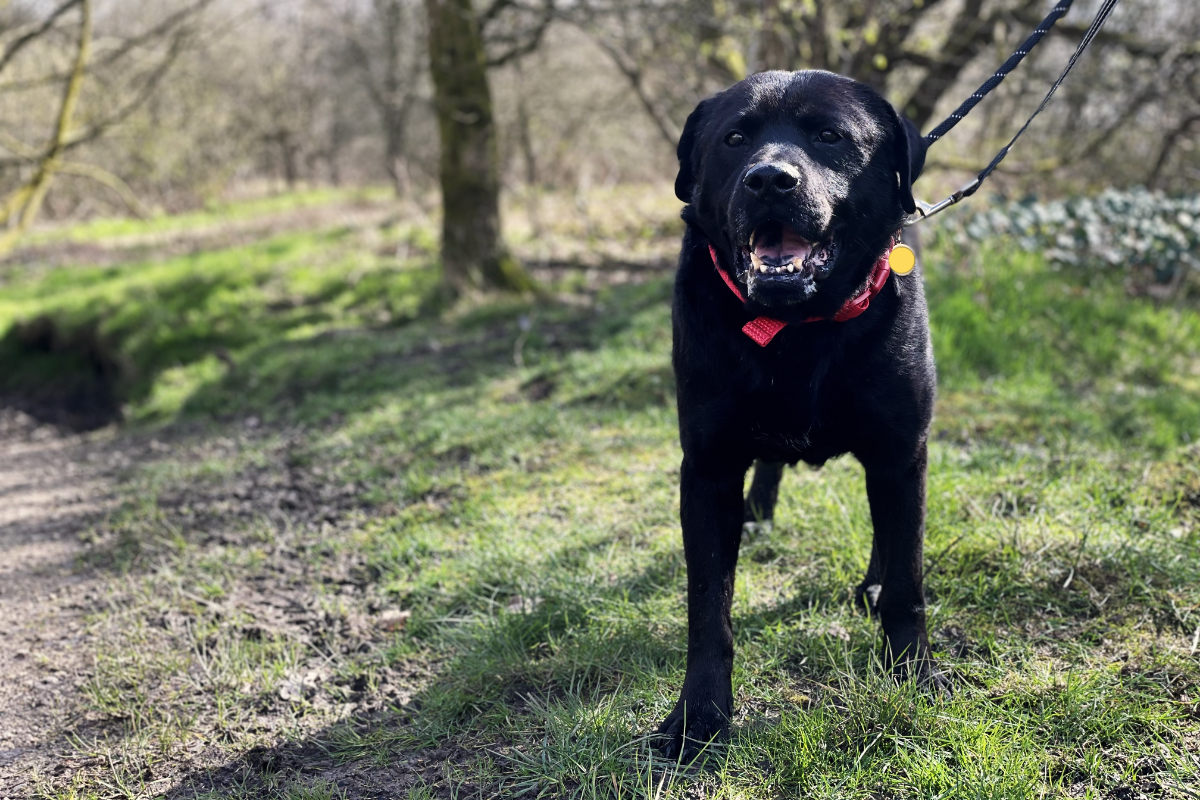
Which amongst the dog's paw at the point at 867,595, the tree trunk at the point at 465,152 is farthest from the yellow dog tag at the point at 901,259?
the tree trunk at the point at 465,152

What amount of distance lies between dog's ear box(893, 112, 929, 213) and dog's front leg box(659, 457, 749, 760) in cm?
88

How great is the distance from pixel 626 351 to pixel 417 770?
403 centimetres

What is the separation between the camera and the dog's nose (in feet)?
6.86

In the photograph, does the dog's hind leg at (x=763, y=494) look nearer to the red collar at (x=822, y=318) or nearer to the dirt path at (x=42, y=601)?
the red collar at (x=822, y=318)

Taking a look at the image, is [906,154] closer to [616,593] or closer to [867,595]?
[867,595]

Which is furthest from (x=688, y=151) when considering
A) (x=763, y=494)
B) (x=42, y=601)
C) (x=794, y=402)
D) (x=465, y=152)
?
(x=465, y=152)

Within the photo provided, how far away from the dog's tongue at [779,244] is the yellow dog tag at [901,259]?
0.89 feet

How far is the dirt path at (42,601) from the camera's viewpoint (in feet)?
8.69

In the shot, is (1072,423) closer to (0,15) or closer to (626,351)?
(626,351)

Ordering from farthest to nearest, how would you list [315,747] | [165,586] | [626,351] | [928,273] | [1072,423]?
[928,273] → [626,351] → [1072,423] → [165,586] → [315,747]

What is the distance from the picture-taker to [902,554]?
244cm

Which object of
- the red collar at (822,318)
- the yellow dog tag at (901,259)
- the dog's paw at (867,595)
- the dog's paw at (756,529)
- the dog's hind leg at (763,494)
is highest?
the yellow dog tag at (901,259)

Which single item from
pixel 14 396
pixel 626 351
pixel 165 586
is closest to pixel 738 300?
pixel 165 586

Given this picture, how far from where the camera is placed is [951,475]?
12.1ft
